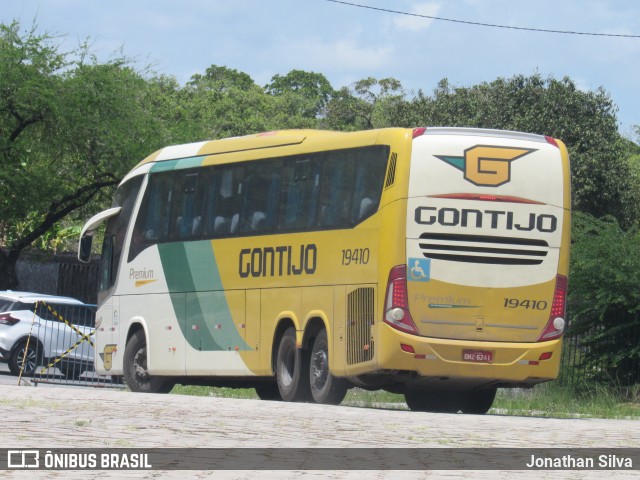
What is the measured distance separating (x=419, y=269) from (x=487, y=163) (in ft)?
5.28

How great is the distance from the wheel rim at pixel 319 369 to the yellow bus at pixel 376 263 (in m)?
0.02

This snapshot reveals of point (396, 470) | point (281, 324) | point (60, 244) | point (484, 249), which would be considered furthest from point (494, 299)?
point (60, 244)

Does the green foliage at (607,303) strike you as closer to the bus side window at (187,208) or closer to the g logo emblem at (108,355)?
the bus side window at (187,208)

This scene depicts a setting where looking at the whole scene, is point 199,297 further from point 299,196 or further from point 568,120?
point 568,120

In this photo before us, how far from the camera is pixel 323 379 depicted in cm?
1880

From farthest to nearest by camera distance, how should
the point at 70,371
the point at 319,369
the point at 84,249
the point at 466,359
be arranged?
the point at 70,371
the point at 84,249
the point at 319,369
the point at 466,359

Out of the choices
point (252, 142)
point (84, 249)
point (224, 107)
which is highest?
point (224, 107)

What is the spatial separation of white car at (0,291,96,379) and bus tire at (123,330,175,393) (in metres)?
4.53

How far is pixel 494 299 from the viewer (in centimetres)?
1755

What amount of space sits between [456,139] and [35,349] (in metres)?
14.1

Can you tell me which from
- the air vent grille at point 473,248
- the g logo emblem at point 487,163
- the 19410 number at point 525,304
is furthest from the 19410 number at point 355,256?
the 19410 number at point 525,304

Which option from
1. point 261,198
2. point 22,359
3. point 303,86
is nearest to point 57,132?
point 22,359

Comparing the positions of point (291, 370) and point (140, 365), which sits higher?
point (291, 370)

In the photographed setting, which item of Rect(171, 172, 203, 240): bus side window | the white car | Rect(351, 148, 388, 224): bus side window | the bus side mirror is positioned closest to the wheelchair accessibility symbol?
Rect(351, 148, 388, 224): bus side window
